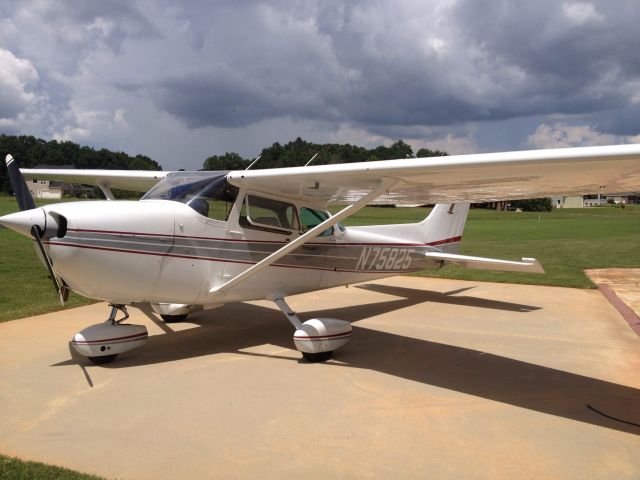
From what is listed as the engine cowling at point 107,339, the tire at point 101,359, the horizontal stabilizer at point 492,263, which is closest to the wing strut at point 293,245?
the engine cowling at point 107,339

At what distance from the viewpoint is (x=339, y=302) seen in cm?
1022

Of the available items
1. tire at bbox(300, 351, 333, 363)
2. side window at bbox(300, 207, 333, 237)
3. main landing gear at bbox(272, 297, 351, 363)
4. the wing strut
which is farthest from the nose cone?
side window at bbox(300, 207, 333, 237)

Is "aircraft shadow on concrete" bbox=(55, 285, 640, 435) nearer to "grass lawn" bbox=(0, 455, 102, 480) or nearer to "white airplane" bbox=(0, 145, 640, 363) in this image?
"white airplane" bbox=(0, 145, 640, 363)

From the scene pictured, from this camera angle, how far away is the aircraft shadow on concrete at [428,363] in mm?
4863

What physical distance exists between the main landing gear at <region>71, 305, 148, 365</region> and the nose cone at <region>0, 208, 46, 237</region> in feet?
4.78

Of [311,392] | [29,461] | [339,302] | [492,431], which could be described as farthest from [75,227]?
[339,302]

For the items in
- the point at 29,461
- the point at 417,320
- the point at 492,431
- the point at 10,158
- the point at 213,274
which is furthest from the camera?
the point at 417,320

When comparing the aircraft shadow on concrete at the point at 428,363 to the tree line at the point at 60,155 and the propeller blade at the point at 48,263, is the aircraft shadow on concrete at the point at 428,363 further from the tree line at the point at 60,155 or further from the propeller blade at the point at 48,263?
the tree line at the point at 60,155

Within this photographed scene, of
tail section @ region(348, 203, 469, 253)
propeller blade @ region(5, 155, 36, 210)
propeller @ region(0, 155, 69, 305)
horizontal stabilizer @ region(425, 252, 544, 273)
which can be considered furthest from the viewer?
tail section @ region(348, 203, 469, 253)

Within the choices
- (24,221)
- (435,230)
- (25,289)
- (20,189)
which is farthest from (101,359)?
(435,230)

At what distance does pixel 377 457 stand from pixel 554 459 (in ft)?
4.19

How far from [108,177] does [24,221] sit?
3889 mm

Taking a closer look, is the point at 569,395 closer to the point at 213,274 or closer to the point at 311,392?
the point at 311,392

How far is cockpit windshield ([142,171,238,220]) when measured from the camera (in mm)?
6230
